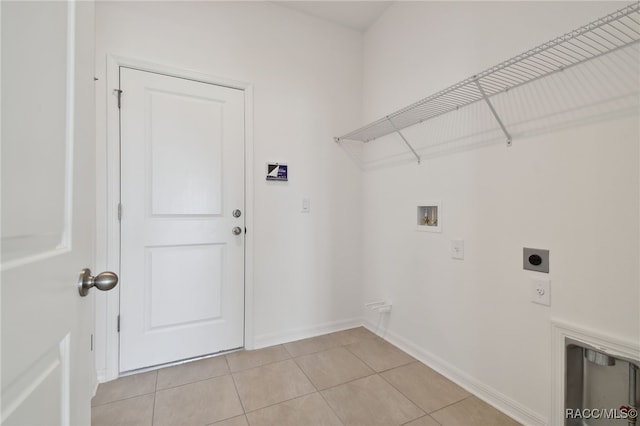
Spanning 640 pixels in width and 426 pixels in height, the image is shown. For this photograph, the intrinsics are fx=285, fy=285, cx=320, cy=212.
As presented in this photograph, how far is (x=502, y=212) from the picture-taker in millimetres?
1547

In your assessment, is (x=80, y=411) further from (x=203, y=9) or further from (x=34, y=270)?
(x=203, y=9)

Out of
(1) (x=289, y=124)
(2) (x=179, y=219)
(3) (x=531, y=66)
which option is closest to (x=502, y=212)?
(3) (x=531, y=66)

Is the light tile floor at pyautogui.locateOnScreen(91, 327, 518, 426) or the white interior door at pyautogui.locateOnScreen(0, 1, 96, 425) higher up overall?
the white interior door at pyautogui.locateOnScreen(0, 1, 96, 425)

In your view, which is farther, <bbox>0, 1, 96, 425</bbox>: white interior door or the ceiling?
the ceiling

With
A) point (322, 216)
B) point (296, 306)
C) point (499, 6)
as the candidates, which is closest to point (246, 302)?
point (296, 306)

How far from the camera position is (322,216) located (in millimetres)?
2520

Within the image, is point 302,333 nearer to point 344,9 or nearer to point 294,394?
point 294,394

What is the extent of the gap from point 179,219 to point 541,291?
218 cm

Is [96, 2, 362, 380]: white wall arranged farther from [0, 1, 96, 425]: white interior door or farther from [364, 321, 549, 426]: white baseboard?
[0, 1, 96, 425]: white interior door

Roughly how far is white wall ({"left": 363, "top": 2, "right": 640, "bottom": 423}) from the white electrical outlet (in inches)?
1.0

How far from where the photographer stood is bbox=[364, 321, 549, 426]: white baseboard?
1421 millimetres

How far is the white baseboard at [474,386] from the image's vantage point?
1.42 meters

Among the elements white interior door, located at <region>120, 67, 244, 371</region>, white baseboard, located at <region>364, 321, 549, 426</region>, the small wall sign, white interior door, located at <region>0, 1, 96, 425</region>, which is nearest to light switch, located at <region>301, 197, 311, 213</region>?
the small wall sign

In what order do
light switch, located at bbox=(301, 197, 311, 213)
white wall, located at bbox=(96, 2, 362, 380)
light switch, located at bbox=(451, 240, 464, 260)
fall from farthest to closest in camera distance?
light switch, located at bbox=(301, 197, 311, 213) → white wall, located at bbox=(96, 2, 362, 380) → light switch, located at bbox=(451, 240, 464, 260)
